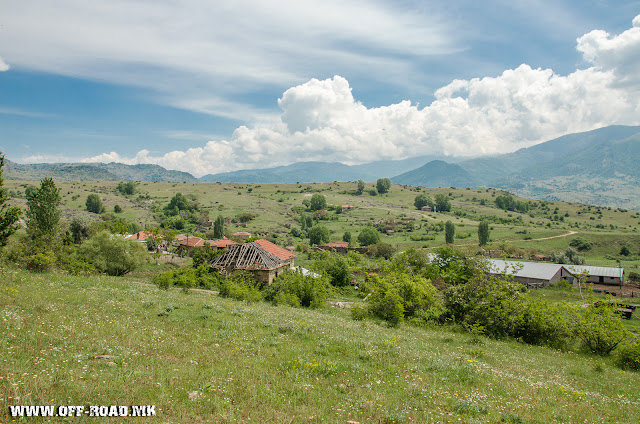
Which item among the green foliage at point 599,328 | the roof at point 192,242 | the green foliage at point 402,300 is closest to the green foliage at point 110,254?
the green foliage at point 402,300

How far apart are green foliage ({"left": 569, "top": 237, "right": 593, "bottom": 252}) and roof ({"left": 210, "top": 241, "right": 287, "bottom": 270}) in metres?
119

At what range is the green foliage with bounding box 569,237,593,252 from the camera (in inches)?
4526

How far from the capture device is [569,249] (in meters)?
104

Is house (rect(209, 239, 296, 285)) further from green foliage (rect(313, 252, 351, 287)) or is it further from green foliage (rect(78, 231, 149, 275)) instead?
green foliage (rect(313, 252, 351, 287))

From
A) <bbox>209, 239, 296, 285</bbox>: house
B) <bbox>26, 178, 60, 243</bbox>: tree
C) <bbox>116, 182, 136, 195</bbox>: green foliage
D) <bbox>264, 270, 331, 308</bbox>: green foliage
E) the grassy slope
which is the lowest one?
<bbox>264, 270, 331, 308</bbox>: green foliage

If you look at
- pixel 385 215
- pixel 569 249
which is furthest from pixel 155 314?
pixel 385 215

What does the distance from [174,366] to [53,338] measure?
3.70m

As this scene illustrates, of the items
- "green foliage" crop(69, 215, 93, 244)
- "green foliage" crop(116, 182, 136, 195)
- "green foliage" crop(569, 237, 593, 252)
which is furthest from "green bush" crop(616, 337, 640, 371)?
"green foliage" crop(116, 182, 136, 195)

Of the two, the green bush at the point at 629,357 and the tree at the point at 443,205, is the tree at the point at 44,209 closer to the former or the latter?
the green bush at the point at 629,357

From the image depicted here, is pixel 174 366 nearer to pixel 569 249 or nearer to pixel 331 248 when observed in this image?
pixel 331 248

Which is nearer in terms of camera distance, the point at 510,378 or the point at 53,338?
the point at 53,338

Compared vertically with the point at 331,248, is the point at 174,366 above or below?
above

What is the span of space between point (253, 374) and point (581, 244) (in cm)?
14035

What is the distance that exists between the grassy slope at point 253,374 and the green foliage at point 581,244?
124 m
